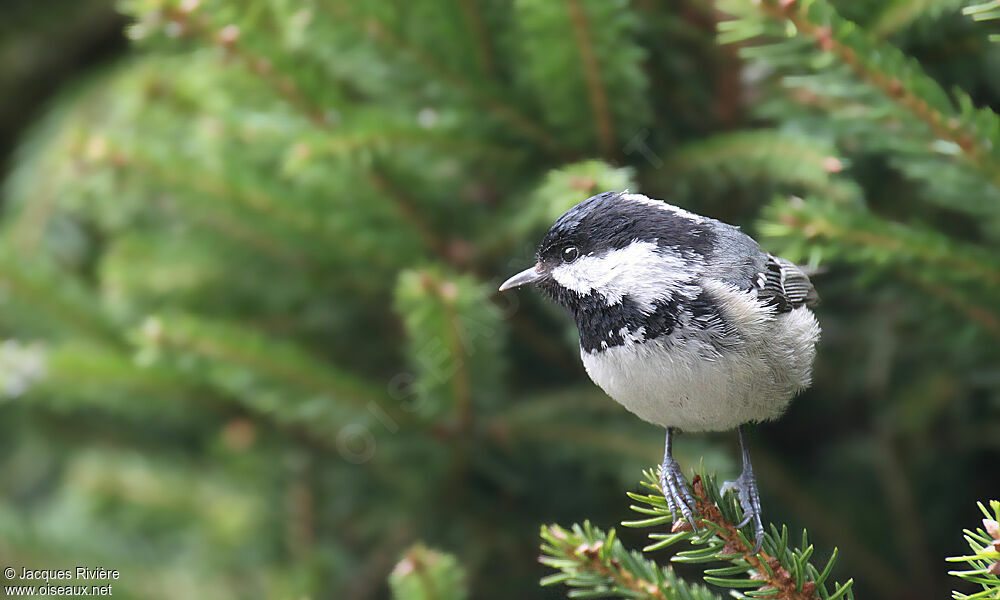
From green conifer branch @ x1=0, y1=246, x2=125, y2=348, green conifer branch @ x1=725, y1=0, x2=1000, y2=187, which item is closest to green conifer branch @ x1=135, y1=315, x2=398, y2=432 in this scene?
green conifer branch @ x1=0, y1=246, x2=125, y2=348

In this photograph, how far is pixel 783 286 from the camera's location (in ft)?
4.01

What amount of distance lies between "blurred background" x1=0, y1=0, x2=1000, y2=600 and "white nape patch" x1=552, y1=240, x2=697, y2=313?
0.47ft

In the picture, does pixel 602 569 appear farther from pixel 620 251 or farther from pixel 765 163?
pixel 765 163

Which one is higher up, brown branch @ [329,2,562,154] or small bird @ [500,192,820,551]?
brown branch @ [329,2,562,154]

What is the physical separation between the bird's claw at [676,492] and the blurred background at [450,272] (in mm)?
335

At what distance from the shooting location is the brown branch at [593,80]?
129 centimetres

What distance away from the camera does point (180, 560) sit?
7.00ft

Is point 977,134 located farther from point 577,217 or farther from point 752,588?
point 752,588

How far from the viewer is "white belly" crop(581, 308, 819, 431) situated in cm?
104

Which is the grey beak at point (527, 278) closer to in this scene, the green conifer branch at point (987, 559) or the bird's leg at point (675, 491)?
the bird's leg at point (675, 491)

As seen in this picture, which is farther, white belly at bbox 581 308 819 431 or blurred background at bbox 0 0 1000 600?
blurred background at bbox 0 0 1000 600

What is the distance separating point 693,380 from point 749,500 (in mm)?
234

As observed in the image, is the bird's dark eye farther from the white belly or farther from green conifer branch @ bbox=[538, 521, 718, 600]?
green conifer branch @ bbox=[538, 521, 718, 600]

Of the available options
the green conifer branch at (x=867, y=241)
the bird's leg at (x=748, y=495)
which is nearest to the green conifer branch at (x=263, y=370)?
the bird's leg at (x=748, y=495)
